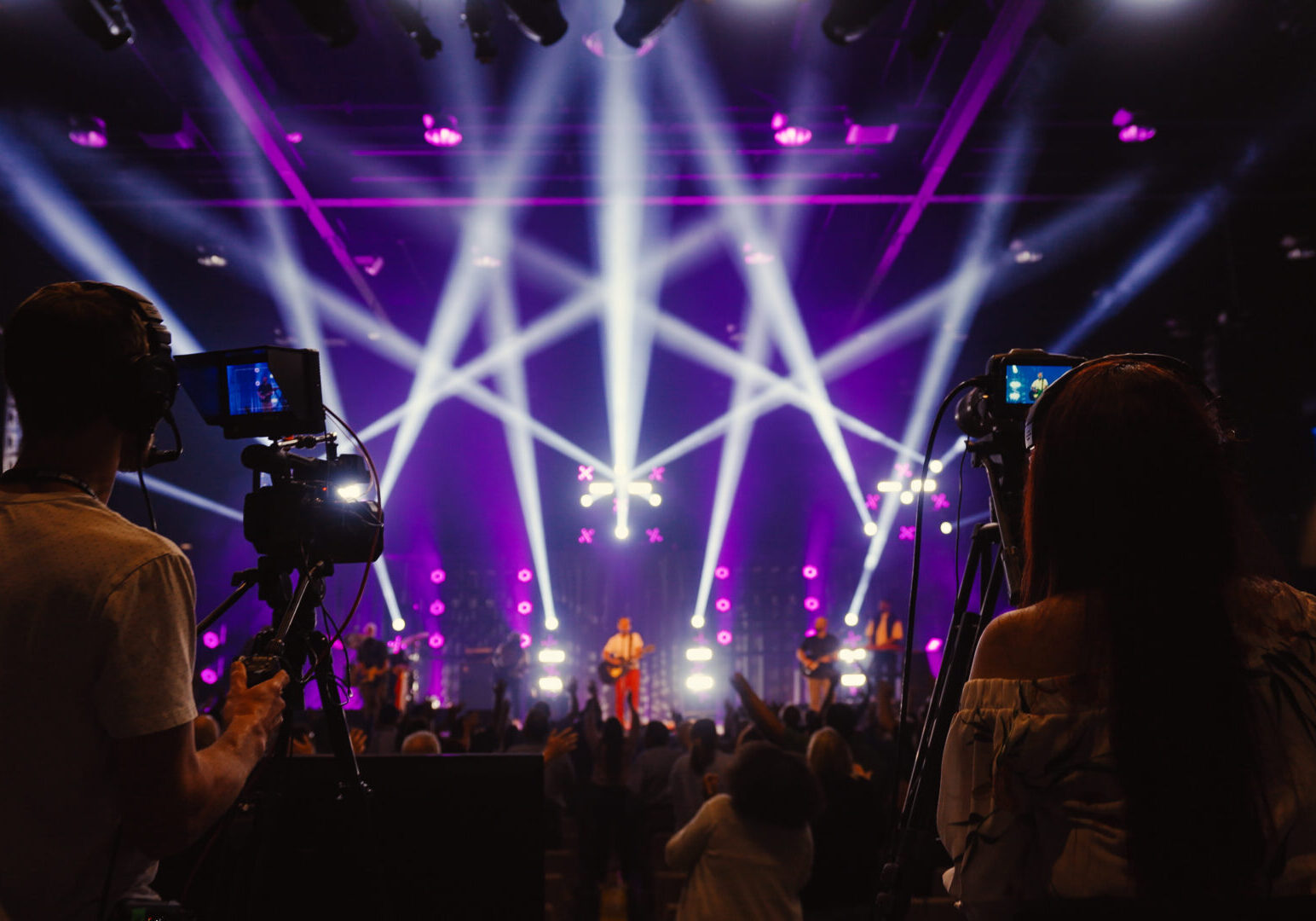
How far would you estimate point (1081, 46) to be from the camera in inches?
255

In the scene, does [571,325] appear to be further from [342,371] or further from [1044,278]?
[1044,278]

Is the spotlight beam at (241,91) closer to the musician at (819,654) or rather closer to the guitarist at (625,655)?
the guitarist at (625,655)

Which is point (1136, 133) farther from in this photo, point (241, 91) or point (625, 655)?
point (625, 655)

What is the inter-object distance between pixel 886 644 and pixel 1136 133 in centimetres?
808

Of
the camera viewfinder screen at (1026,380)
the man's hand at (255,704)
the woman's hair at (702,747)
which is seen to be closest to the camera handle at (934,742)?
the camera viewfinder screen at (1026,380)

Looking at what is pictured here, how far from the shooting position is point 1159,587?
107 centimetres

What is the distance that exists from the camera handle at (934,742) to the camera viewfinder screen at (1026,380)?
32cm

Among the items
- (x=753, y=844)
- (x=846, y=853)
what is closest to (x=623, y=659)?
(x=846, y=853)

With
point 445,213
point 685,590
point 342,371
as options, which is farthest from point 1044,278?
point 342,371

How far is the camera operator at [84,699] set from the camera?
1.07 meters

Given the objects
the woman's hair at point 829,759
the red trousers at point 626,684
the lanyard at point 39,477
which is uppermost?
the lanyard at point 39,477

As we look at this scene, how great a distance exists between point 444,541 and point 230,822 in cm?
1495

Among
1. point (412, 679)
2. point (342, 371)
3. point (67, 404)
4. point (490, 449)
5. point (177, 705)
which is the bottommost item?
point (412, 679)

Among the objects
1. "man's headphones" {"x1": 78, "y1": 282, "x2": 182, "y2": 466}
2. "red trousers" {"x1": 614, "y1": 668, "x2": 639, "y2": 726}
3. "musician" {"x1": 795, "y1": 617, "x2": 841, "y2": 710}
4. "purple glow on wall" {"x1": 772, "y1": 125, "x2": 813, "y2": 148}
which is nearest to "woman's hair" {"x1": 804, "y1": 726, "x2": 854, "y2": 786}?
"man's headphones" {"x1": 78, "y1": 282, "x2": 182, "y2": 466}
